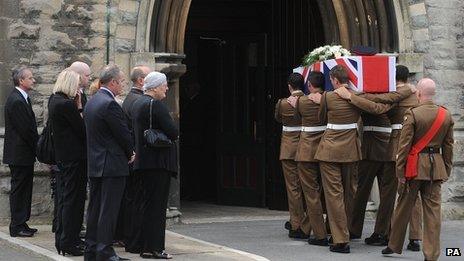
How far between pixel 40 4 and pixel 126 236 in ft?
11.0

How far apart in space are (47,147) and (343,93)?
299 centimetres

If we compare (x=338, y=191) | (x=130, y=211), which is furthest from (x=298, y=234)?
(x=130, y=211)

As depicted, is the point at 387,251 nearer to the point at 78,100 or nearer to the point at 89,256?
the point at 89,256

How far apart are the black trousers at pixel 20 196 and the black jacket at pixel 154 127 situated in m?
2.03

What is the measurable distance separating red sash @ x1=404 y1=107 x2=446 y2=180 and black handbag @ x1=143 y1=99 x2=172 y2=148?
2.20 meters

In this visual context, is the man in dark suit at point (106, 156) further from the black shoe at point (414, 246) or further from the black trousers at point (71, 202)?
the black shoe at point (414, 246)

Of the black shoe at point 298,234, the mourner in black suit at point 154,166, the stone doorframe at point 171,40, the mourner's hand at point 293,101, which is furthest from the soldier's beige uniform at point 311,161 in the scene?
the stone doorframe at point 171,40

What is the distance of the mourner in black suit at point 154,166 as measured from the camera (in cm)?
927

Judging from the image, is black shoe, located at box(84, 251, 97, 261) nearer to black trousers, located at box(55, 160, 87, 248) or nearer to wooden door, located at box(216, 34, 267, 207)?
black trousers, located at box(55, 160, 87, 248)

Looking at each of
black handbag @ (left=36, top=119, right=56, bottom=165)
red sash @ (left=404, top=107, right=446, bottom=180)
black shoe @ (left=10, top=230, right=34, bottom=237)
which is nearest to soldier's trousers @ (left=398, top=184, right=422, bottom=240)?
red sash @ (left=404, top=107, right=446, bottom=180)

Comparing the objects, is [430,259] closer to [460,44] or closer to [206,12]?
[460,44]

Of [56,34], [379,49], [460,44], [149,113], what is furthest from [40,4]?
[460,44]

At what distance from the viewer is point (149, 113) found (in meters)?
9.27

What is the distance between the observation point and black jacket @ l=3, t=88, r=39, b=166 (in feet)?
35.2
